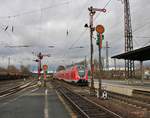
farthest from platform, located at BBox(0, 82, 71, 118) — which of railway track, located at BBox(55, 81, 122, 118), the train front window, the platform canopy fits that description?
the train front window

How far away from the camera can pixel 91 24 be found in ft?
97.2

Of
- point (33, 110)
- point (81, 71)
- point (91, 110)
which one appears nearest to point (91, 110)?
point (91, 110)

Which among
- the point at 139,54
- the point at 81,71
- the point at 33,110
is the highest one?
the point at 139,54

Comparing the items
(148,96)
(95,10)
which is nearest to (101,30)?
(148,96)

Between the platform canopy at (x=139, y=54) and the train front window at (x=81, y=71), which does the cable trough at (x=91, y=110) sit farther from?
the train front window at (x=81, y=71)

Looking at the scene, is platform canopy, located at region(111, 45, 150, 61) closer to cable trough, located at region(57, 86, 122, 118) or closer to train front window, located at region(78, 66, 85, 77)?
train front window, located at region(78, 66, 85, 77)

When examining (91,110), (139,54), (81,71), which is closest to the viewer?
(91,110)

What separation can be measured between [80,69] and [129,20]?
43.1 feet

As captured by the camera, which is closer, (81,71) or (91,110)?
(91,110)

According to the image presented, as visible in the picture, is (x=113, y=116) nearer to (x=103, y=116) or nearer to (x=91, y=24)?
(x=103, y=116)

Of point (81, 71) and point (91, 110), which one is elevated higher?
point (81, 71)

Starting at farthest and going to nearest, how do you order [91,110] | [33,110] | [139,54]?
[139,54]
[33,110]
[91,110]

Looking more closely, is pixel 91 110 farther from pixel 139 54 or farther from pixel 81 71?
pixel 81 71

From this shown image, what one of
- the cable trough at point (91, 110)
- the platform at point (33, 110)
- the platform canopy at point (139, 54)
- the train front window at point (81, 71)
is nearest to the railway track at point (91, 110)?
the cable trough at point (91, 110)
